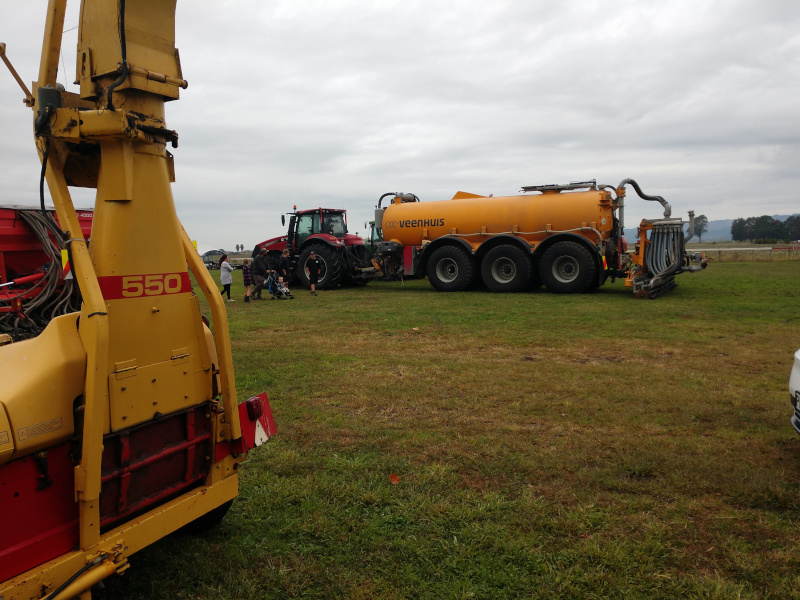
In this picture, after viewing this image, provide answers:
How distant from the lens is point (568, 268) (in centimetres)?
1469

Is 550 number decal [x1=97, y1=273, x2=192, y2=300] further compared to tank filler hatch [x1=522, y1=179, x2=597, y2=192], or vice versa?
tank filler hatch [x1=522, y1=179, x2=597, y2=192]

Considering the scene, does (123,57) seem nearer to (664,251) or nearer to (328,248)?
(664,251)

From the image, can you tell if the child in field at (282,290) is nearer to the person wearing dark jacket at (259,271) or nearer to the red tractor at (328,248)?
the person wearing dark jacket at (259,271)

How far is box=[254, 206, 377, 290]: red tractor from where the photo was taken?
58.0 feet

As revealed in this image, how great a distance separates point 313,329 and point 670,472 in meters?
7.10

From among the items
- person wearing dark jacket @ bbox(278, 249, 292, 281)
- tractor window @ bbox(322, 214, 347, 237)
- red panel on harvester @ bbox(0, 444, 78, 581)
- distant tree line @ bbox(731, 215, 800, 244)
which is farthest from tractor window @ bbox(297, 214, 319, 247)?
distant tree line @ bbox(731, 215, 800, 244)

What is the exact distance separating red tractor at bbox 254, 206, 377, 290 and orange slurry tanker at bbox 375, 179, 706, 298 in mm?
1319

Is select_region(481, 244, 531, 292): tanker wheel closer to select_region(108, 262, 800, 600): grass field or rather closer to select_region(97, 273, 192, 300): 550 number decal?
select_region(108, 262, 800, 600): grass field

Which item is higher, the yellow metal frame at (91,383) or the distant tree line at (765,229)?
the distant tree line at (765,229)

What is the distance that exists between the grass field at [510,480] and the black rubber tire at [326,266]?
9.52 m

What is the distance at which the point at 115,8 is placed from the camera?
244cm

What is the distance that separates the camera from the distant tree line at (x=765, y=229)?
82537 millimetres

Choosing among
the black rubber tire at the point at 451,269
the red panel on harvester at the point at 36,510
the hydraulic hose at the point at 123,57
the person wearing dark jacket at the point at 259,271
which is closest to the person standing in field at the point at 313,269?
the person wearing dark jacket at the point at 259,271

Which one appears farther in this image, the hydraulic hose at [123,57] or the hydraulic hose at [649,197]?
the hydraulic hose at [649,197]
